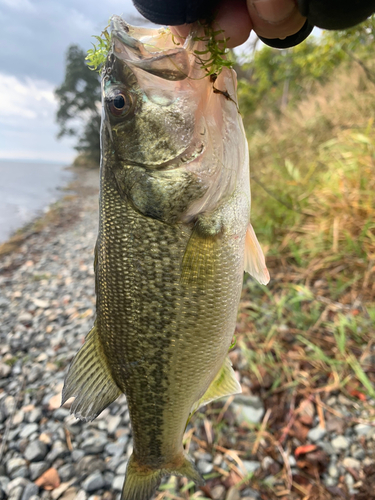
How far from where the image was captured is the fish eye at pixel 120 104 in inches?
53.7

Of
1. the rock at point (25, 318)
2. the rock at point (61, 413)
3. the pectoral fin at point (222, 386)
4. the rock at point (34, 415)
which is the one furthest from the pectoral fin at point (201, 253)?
the rock at point (25, 318)

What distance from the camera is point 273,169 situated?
584 centimetres

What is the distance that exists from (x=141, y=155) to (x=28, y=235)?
11.2 metres

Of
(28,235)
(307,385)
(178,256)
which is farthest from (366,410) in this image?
(28,235)

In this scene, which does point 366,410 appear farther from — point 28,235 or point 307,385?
point 28,235

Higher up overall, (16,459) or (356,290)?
(356,290)

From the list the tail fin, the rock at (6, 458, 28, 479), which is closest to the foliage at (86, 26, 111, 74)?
the tail fin

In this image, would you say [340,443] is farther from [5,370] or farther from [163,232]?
[5,370]

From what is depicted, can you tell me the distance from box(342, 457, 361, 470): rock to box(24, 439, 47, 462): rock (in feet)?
8.84

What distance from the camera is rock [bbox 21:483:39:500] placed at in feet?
8.38

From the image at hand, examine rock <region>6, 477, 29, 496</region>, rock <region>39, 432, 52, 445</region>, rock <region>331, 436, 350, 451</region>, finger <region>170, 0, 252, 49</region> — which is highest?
finger <region>170, 0, 252, 49</region>

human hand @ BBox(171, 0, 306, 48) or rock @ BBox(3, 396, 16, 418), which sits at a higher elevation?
human hand @ BBox(171, 0, 306, 48)

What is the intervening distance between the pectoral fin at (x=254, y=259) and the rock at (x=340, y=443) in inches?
79.0

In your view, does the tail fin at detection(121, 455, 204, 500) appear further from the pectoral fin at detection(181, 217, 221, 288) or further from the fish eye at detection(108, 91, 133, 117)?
the fish eye at detection(108, 91, 133, 117)
